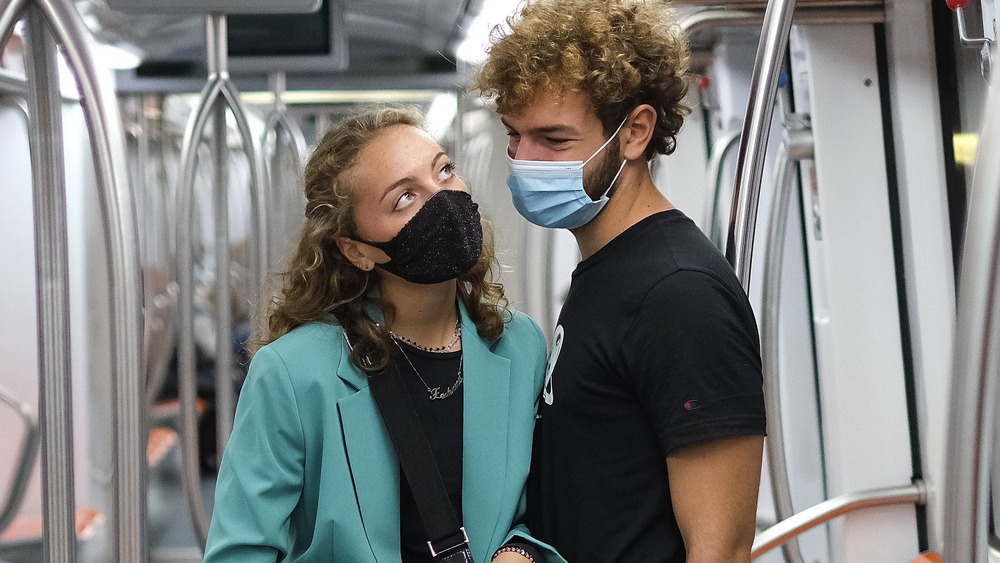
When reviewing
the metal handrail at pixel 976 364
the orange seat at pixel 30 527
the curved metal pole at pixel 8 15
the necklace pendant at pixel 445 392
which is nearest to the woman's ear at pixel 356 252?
the necklace pendant at pixel 445 392

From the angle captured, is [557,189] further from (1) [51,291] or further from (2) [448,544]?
(1) [51,291]

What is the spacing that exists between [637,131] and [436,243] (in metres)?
0.38

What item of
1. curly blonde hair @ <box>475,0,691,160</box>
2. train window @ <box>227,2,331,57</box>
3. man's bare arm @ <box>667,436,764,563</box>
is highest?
train window @ <box>227,2,331,57</box>

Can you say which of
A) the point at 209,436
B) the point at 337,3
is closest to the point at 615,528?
the point at 337,3

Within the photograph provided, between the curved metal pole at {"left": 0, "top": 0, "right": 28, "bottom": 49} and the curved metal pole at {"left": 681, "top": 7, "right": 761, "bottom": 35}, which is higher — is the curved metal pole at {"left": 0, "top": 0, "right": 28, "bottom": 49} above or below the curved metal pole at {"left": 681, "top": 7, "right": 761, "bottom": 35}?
below

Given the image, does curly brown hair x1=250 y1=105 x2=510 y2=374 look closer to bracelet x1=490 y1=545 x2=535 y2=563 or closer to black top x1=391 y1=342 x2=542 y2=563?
black top x1=391 y1=342 x2=542 y2=563

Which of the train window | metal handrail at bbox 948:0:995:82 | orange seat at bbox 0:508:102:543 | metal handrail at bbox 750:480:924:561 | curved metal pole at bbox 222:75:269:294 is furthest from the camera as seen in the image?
orange seat at bbox 0:508:102:543

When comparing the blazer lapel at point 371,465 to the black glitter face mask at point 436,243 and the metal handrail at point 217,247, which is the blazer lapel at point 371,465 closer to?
the black glitter face mask at point 436,243

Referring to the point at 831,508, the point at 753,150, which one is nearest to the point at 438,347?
the point at 753,150

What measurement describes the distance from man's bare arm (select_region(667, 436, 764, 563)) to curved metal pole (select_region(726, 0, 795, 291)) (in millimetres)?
377

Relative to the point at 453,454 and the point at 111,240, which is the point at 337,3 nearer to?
the point at 111,240

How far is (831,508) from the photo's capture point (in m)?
2.58

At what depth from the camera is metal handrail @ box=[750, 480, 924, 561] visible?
240 cm

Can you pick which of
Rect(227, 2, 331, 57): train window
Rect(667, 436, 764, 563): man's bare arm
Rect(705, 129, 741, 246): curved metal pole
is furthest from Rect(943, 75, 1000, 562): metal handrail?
Rect(227, 2, 331, 57): train window
